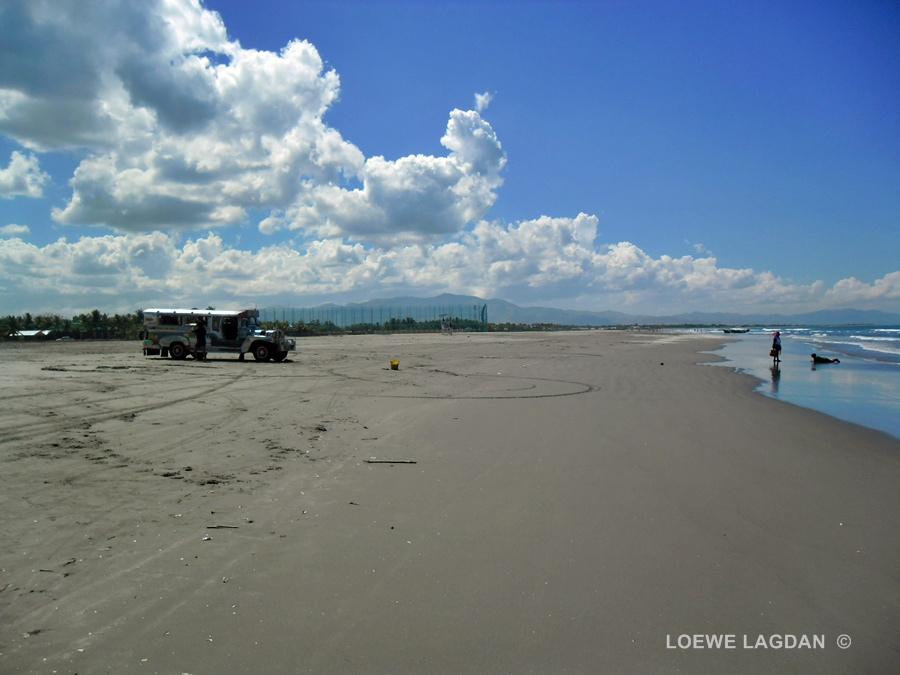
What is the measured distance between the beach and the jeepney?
17078mm

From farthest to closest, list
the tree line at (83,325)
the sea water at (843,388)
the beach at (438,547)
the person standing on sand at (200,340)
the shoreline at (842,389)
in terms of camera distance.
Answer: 1. the tree line at (83,325)
2. the person standing on sand at (200,340)
3. the sea water at (843,388)
4. the shoreline at (842,389)
5. the beach at (438,547)

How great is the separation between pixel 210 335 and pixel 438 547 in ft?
85.8

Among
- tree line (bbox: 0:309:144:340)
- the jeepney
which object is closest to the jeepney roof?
the jeepney

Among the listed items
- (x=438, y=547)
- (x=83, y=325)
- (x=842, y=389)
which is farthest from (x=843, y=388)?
(x=83, y=325)

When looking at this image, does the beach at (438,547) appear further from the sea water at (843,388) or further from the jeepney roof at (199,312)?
the jeepney roof at (199,312)

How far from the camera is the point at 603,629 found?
3.83m

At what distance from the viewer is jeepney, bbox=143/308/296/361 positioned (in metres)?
28.1

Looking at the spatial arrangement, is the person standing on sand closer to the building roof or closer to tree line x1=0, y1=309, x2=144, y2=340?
the building roof

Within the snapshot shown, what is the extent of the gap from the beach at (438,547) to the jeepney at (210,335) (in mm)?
17078

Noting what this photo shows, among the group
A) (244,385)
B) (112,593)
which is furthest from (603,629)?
(244,385)

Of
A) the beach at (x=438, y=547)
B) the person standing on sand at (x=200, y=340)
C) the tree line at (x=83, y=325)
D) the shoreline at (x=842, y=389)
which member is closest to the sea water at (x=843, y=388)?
the shoreline at (x=842, y=389)

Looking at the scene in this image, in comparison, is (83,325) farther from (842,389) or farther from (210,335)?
(842,389)

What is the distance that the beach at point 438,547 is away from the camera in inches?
142

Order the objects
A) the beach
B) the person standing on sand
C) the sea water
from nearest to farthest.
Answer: the beach < the sea water < the person standing on sand
